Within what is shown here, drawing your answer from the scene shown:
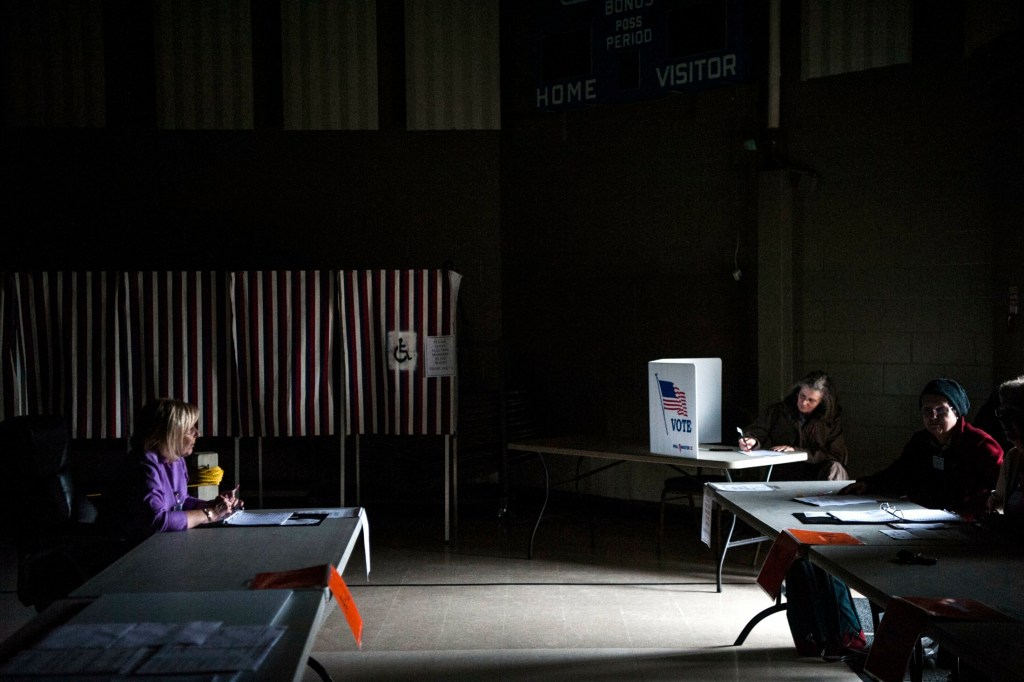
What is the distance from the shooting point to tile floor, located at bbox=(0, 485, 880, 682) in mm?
3352

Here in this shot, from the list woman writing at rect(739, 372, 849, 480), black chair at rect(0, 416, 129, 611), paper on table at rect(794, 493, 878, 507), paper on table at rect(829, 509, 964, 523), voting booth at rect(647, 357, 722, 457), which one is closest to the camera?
paper on table at rect(829, 509, 964, 523)

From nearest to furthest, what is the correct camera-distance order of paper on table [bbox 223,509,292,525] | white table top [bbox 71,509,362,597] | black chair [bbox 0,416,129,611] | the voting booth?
white table top [bbox 71,509,362,597]
paper on table [bbox 223,509,292,525]
black chair [bbox 0,416,129,611]
the voting booth

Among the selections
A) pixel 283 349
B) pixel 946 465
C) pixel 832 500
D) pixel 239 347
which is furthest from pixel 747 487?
pixel 239 347

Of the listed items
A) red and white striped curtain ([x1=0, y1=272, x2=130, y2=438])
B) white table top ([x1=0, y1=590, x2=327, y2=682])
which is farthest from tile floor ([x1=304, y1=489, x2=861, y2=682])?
red and white striped curtain ([x1=0, y1=272, x2=130, y2=438])

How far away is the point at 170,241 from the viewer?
253 inches

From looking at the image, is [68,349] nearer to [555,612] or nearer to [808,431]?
[555,612]

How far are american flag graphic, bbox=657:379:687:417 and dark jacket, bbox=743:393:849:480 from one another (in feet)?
2.08

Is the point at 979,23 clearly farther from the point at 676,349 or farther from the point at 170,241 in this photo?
the point at 170,241

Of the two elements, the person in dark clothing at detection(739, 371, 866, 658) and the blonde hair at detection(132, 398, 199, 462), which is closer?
the blonde hair at detection(132, 398, 199, 462)

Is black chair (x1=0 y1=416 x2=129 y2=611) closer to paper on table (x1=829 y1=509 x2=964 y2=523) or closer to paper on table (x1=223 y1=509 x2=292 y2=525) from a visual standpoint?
paper on table (x1=223 y1=509 x2=292 y2=525)

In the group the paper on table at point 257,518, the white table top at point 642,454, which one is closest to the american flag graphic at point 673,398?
the white table top at point 642,454

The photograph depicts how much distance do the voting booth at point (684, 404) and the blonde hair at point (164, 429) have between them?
2.24 m

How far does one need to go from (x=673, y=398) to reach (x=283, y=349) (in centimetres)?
221

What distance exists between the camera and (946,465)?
3322mm
